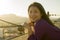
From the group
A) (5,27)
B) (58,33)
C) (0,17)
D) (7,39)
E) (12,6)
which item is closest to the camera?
(58,33)

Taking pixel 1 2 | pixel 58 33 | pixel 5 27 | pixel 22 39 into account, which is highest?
pixel 1 2

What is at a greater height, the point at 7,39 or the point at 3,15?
the point at 3,15

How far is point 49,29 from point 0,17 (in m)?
1.67

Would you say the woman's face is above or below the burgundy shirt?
above

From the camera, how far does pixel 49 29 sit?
0.53 m

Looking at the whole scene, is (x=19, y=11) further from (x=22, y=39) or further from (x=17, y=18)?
(x=22, y=39)

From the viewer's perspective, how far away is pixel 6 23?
2.08 meters

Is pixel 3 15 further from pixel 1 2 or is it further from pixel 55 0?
pixel 55 0

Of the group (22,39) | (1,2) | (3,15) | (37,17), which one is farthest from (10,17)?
(37,17)

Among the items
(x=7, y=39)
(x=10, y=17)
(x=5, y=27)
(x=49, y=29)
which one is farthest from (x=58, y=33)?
(x=10, y=17)

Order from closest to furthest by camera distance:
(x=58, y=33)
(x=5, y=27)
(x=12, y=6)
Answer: (x=58, y=33)
(x=5, y=27)
(x=12, y=6)

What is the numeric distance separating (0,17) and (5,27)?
9.0 inches

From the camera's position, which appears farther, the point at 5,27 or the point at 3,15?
the point at 3,15

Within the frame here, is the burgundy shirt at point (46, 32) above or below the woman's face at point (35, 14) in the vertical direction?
below
